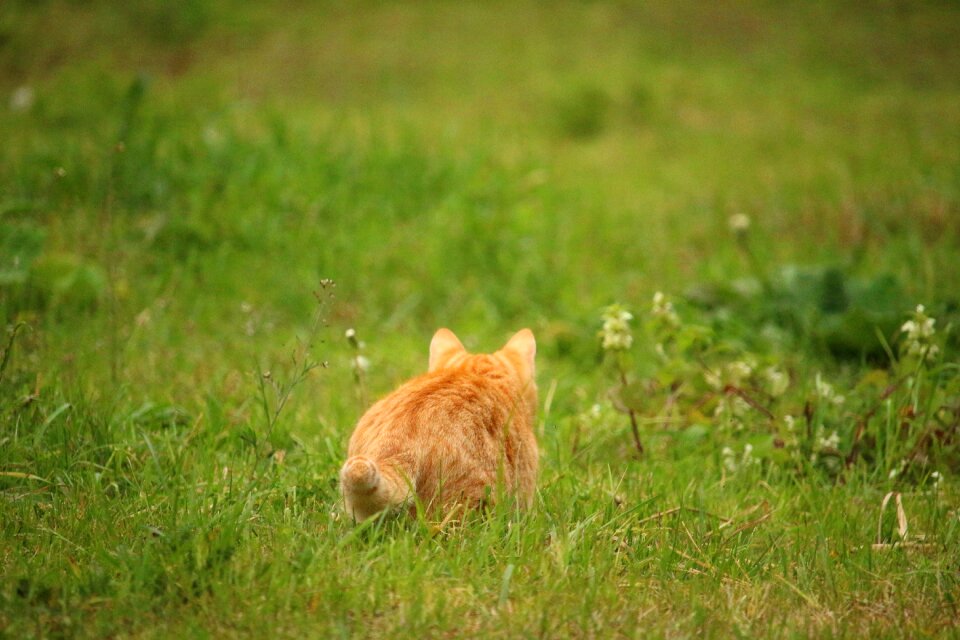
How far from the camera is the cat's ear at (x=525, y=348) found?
3.28 meters

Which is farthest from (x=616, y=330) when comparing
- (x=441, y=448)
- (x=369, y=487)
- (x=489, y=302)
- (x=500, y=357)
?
(x=489, y=302)

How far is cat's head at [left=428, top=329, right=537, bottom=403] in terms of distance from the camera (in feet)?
10.4

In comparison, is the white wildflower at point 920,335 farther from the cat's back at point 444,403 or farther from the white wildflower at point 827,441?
the cat's back at point 444,403

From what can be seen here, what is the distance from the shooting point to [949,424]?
11.9 ft

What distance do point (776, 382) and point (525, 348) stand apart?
3.56ft

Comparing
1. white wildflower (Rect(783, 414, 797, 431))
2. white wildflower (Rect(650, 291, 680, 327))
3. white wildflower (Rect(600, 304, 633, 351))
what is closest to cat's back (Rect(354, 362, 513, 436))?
white wildflower (Rect(600, 304, 633, 351))

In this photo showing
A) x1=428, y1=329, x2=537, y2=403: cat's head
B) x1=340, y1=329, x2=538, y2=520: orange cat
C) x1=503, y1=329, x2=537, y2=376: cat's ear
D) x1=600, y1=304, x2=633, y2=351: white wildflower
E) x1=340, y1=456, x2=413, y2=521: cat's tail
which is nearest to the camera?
x1=340, y1=456, x2=413, y2=521: cat's tail

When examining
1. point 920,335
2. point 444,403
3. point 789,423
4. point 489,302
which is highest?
A: point 444,403

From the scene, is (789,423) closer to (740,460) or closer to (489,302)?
(740,460)

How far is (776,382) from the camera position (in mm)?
3699

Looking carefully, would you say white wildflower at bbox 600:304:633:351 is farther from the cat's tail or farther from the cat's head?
the cat's tail

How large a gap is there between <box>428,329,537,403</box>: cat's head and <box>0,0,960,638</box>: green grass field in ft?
0.92

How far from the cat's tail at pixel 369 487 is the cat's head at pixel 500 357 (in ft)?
2.14

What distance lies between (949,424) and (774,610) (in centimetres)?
161
